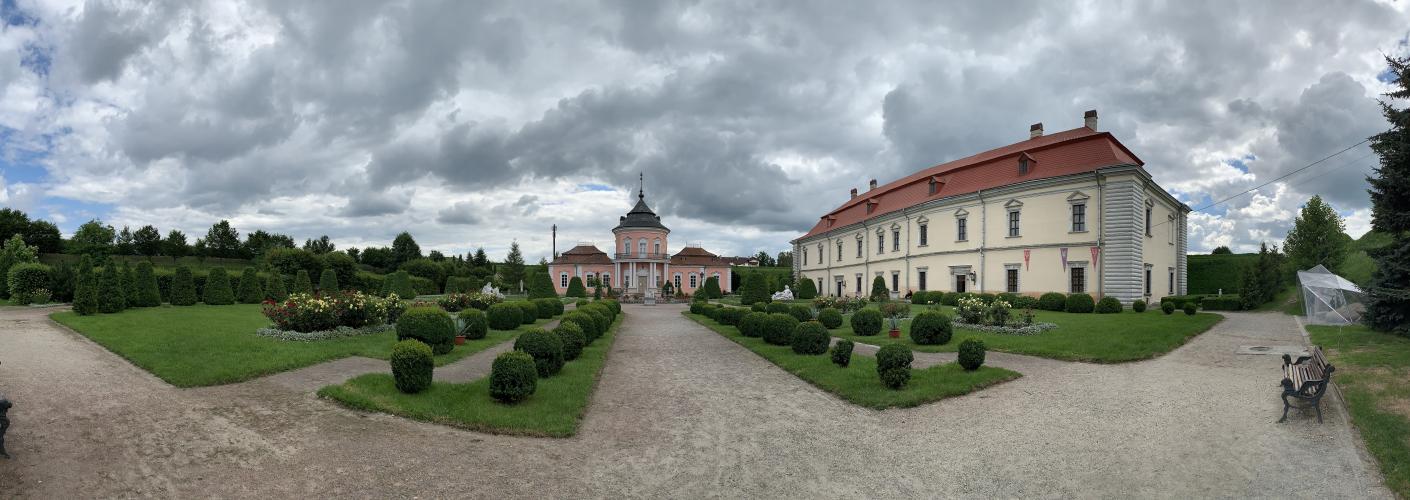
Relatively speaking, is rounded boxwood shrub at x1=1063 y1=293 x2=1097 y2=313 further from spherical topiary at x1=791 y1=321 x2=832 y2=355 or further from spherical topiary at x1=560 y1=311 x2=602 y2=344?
spherical topiary at x1=560 y1=311 x2=602 y2=344

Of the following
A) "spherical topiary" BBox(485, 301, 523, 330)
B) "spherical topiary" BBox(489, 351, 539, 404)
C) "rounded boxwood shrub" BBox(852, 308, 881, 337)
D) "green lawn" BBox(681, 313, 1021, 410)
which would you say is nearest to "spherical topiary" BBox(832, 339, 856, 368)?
"green lawn" BBox(681, 313, 1021, 410)

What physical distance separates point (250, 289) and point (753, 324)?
2454 cm

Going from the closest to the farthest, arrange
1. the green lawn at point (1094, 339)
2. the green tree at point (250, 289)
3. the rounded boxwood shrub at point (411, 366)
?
the rounded boxwood shrub at point (411, 366)
the green lawn at point (1094, 339)
the green tree at point (250, 289)

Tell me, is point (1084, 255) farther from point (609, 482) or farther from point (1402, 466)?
point (609, 482)

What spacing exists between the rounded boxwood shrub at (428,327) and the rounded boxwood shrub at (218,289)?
18.6m

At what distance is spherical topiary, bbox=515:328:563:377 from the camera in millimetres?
10375

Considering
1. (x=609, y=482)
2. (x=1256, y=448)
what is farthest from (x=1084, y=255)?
(x=609, y=482)

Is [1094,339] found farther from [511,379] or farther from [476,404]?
[476,404]

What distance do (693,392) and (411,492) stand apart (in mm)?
5212

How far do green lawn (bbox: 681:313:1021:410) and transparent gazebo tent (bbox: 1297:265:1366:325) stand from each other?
16954 millimetres

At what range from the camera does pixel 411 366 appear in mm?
8750

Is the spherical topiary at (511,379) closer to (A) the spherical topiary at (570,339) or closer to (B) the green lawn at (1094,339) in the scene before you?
(A) the spherical topiary at (570,339)

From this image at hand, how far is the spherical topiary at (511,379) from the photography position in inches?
335

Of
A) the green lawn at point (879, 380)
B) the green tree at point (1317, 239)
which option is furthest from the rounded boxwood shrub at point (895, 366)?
the green tree at point (1317, 239)
